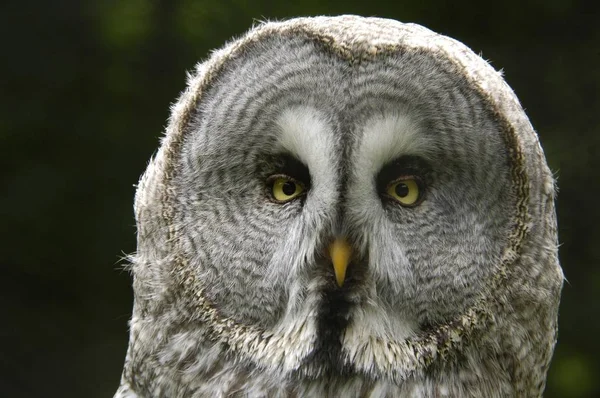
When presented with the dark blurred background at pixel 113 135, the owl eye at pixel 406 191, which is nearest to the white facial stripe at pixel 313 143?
the owl eye at pixel 406 191

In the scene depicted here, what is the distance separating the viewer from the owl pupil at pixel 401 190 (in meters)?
1.61

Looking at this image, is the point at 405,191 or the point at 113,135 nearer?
the point at 405,191

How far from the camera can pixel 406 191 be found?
161cm

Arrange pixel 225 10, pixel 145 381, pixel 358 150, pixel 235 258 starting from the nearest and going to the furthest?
pixel 358 150 → pixel 235 258 → pixel 145 381 → pixel 225 10

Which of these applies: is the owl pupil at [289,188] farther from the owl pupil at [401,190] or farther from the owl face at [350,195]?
the owl pupil at [401,190]

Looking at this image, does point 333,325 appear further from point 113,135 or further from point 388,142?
point 113,135

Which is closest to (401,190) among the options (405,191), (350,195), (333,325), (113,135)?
(405,191)

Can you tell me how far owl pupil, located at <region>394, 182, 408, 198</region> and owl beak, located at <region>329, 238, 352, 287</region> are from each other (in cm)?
15

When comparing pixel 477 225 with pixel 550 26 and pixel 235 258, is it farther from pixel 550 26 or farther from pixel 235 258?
pixel 550 26

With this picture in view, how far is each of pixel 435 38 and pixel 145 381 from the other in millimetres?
904

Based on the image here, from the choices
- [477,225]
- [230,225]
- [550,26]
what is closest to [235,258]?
[230,225]

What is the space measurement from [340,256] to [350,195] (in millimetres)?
109

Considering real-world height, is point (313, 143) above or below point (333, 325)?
above

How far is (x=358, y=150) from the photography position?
1.53m
